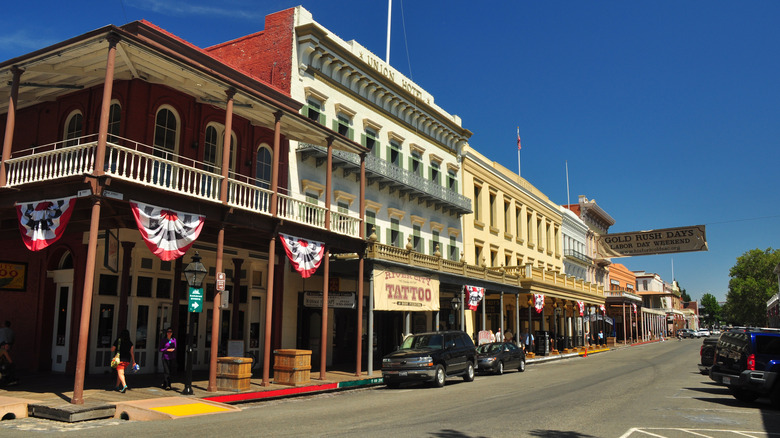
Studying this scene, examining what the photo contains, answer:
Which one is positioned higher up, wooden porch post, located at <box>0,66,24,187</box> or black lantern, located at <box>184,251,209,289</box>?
wooden porch post, located at <box>0,66,24,187</box>

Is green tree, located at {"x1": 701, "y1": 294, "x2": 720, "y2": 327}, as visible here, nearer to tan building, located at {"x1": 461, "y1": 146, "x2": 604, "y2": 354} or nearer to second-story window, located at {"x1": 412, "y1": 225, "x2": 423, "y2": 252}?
tan building, located at {"x1": 461, "y1": 146, "x2": 604, "y2": 354}

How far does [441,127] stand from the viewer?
112 ft

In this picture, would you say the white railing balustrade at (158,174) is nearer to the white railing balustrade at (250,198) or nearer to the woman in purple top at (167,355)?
the white railing balustrade at (250,198)

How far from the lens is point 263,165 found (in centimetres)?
2289

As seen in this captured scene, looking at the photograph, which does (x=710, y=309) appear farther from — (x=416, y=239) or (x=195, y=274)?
(x=195, y=274)

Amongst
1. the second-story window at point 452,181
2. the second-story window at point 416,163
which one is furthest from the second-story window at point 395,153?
the second-story window at point 452,181

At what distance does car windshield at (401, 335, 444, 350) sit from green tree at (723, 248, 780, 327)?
8887cm

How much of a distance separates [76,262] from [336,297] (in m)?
8.75

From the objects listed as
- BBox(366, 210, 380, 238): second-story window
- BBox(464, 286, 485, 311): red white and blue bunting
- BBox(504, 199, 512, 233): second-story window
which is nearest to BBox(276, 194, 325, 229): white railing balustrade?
BBox(366, 210, 380, 238): second-story window

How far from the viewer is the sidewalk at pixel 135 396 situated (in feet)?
37.8

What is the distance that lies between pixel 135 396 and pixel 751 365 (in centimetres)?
1492

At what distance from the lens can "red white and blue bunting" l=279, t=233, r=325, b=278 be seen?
18.6 metres

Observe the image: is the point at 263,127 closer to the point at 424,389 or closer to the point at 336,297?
the point at 336,297

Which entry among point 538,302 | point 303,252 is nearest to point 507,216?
point 538,302
